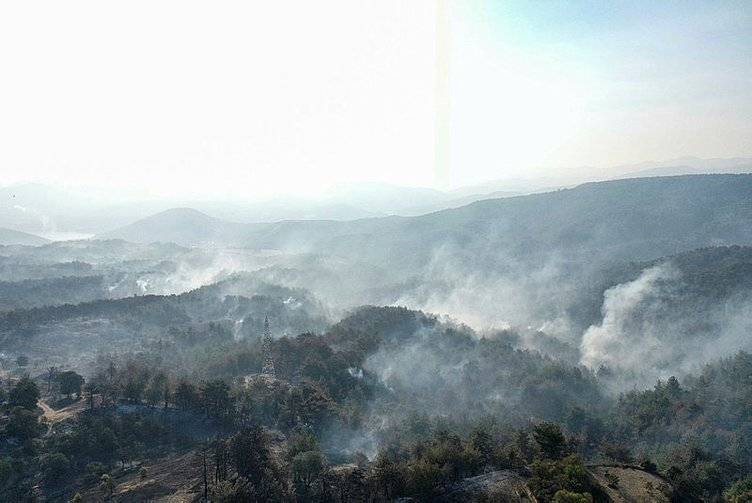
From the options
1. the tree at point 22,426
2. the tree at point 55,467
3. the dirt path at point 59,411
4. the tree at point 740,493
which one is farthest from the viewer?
the dirt path at point 59,411

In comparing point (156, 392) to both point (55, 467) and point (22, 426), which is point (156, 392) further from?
point (55, 467)

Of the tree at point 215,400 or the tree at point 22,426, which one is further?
the tree at point 215,400

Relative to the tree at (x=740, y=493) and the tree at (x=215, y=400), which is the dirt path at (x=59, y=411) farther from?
the tree at (x=740, y=493)

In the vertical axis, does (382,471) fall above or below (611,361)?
above

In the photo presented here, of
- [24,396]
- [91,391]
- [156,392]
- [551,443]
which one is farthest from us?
[156,392]

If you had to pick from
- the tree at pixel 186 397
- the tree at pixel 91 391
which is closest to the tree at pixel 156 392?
the tree at pixel 186 397

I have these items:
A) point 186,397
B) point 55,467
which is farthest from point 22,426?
point 186,397

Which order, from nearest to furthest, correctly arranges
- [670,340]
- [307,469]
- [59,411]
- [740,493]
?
[307,469], [740,493], [59,411], [670,340]

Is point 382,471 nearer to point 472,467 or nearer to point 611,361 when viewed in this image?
point 472,467

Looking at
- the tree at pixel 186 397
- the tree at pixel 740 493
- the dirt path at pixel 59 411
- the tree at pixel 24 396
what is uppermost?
the tree at pixel 24 396

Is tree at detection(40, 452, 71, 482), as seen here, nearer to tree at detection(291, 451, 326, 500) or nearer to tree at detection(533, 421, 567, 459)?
tree at detection(291, 451, 326, 500)

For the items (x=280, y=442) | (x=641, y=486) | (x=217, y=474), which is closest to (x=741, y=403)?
(x=641, y=486)
